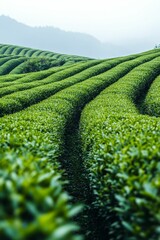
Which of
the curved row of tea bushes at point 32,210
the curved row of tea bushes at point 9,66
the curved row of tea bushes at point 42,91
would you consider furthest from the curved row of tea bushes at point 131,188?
the curved row of tea bushes at point 9,66

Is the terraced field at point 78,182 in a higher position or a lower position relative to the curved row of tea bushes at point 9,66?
lower

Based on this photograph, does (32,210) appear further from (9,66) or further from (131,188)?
(9,66)

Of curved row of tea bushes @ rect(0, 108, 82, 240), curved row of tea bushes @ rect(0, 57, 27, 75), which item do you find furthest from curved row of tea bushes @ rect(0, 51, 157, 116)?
curved row of tea bushes @ rect(0, 57, 27, 75)

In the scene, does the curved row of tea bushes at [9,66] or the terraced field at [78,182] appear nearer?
the terraced field at [78,182]

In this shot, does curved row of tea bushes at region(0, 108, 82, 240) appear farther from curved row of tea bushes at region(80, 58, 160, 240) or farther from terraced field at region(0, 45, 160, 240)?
curved row of tea bushes at region(80, 58, 160, 240)

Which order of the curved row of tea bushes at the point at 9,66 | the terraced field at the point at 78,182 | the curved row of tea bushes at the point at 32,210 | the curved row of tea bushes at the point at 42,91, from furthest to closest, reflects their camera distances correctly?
the curved row of tea bushes at the point at 9,66, the curved row of tea bushes at the point at 42,91, the terraced field at the point at 78,182, the curved row of tea bushes at the point at 32,210

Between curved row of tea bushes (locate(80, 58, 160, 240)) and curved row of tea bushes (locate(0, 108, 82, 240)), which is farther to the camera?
curved row of tea bushes (locate(80, 58, 160, 240))

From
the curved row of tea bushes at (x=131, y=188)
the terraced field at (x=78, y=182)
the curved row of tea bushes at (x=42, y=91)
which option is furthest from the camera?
the curved row of tea bushes at (x=42, y=91)

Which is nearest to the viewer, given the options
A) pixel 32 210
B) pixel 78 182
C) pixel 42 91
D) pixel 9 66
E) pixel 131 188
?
pixel 32 210

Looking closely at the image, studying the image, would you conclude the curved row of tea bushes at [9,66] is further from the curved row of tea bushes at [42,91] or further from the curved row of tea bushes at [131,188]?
the curved row of tea bushes at [131,188]

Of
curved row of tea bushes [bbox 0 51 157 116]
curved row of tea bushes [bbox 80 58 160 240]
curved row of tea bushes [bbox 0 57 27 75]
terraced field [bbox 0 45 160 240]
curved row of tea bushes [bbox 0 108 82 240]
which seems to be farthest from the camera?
curved row of tea bushes [bbox 0 57 27 75]

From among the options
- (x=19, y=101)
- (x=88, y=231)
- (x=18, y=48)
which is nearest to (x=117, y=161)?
(x=88, y=231)

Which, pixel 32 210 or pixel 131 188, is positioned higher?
pixel 32 210

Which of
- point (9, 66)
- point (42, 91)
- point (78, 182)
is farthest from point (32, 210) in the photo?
point (9, 66)
